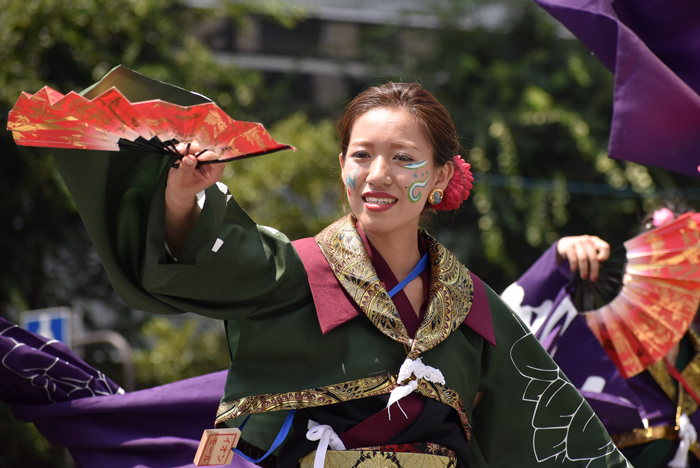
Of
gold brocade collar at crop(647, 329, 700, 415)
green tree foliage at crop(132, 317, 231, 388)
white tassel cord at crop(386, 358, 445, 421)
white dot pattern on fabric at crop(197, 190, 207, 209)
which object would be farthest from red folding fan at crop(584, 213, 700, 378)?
green tree foliage at crop(132, 317, 231, 388)

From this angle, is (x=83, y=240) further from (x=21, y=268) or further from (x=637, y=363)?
(x=637, y=363)

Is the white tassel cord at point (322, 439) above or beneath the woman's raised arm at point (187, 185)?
beneath

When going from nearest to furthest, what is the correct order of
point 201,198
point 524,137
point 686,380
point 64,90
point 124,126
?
point 124,126, point 201,198, point 686,380, point 64,90, point 524,137

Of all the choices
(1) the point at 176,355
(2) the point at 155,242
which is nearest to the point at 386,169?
(2) the point at 155,242

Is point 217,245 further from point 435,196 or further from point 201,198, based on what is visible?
point 435,196

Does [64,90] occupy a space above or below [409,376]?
above

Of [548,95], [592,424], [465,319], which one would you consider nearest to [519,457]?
[592,424]

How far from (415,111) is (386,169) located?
0.52ft

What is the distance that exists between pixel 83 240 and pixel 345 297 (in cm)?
488

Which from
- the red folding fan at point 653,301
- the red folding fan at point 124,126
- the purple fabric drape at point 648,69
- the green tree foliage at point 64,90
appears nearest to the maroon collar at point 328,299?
the red folding fan at point 124,126

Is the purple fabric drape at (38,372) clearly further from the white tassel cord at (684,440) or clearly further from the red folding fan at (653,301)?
the white tassel cord at (684,440)

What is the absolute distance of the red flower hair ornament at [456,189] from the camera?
5.80 ft

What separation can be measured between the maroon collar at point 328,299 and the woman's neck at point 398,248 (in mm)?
138

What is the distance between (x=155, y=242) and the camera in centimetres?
135
